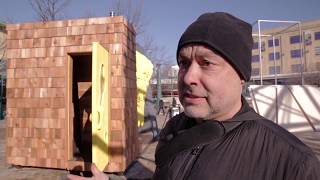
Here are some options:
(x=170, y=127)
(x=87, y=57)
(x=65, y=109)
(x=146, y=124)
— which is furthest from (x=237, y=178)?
(x=146, y=124)

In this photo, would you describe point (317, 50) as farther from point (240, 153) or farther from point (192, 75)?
point (240, 153)

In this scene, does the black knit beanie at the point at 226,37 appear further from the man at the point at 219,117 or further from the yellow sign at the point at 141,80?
the yellow sign at the point at 141,80

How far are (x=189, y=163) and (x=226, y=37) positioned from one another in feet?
1.76

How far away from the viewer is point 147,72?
35.9 feet

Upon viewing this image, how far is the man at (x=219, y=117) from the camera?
130 cm

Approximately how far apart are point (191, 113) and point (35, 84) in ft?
20.3

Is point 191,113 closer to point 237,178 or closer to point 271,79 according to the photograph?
point 237,178

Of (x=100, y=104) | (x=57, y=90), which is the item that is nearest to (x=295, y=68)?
(x=57, y=90)

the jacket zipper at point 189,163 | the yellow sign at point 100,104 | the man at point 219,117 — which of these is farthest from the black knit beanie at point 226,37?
the yellow sign at point 100,104

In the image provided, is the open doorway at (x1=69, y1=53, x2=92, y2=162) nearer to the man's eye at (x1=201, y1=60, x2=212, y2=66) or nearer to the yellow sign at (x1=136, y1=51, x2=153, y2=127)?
the yellow sign at (x1=136, y1=51, x2=153, y2=127)

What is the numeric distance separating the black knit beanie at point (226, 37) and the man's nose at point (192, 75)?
106 millimetres

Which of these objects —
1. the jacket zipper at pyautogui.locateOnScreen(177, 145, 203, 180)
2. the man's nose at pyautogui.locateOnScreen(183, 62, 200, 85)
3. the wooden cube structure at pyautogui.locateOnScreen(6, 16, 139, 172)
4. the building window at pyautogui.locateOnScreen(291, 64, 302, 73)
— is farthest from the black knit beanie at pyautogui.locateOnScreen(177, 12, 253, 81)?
the building window at pyautogui.locateOnScreen(291, 64, 302, 73)

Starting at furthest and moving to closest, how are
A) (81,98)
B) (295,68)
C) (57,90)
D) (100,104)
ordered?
(295,68) → (81,98) → (57,90) → (100,104)

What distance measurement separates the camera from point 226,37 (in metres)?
1.43
